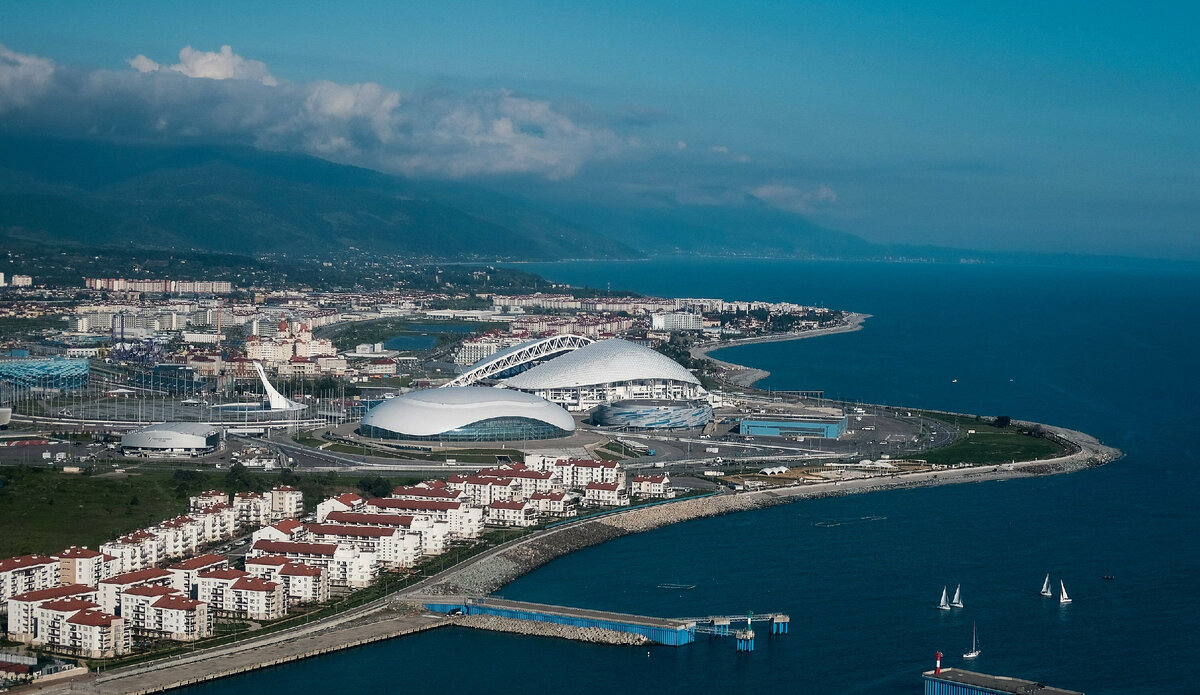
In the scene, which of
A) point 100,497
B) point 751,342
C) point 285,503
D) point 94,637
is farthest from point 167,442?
point 751,342

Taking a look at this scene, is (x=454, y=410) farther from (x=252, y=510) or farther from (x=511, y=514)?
(x=252, y=510)

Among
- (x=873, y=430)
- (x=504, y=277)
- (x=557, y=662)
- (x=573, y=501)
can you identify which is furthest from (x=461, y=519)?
(x=504, y=277)

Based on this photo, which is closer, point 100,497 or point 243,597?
point 243,597

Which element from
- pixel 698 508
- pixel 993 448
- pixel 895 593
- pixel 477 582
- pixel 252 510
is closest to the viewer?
pixel 895 593

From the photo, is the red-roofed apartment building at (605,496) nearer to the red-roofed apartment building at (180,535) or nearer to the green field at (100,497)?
the green field at (100,497)

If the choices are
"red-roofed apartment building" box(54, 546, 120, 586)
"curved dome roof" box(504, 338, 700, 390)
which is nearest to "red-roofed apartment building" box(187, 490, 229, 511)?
"red-roofed apartment building" box(54, 546, 120, 586)

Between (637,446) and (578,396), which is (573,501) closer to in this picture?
(637,446)
